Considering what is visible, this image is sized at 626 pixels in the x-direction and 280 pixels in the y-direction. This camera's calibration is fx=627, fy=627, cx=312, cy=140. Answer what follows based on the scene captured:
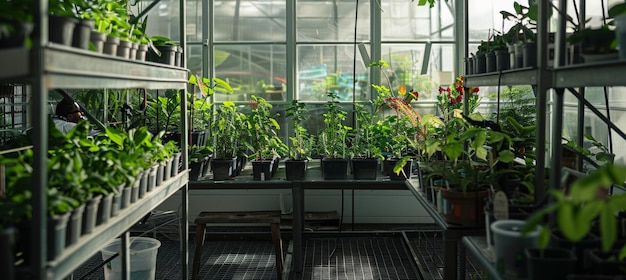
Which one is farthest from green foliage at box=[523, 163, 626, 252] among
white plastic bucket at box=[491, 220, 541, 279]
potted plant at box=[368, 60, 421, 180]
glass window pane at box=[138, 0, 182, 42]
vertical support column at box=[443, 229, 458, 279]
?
glass window pane at box=[138, 0, 182, 42]

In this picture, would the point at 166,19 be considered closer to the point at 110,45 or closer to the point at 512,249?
the point at 110,45

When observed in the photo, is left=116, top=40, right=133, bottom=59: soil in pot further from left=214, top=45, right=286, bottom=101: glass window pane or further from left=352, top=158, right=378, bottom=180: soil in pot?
left=214, top=45, right=286, bottom=101: glass window pane

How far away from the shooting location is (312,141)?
4965 millimetres

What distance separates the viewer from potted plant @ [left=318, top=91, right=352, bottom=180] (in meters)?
4.61

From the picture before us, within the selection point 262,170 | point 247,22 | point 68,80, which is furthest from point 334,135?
point 68,80

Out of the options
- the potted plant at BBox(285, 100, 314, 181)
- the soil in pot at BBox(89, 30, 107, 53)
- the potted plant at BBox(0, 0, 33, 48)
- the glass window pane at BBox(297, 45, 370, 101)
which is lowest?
the potted plant at BBox(285, 100, 314, 181)

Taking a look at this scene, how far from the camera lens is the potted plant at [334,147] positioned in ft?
15.1

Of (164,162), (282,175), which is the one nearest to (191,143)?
(282,175)

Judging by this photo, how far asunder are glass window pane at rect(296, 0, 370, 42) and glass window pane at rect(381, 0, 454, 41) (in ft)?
0.67

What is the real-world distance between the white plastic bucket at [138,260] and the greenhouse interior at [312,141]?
1cm

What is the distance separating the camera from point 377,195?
605cm

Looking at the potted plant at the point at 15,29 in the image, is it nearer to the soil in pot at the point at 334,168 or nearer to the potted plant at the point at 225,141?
the potted plant at the point at 225,141

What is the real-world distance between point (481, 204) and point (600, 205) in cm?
142

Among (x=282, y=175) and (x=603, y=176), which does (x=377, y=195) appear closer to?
(x=282, y=175)
